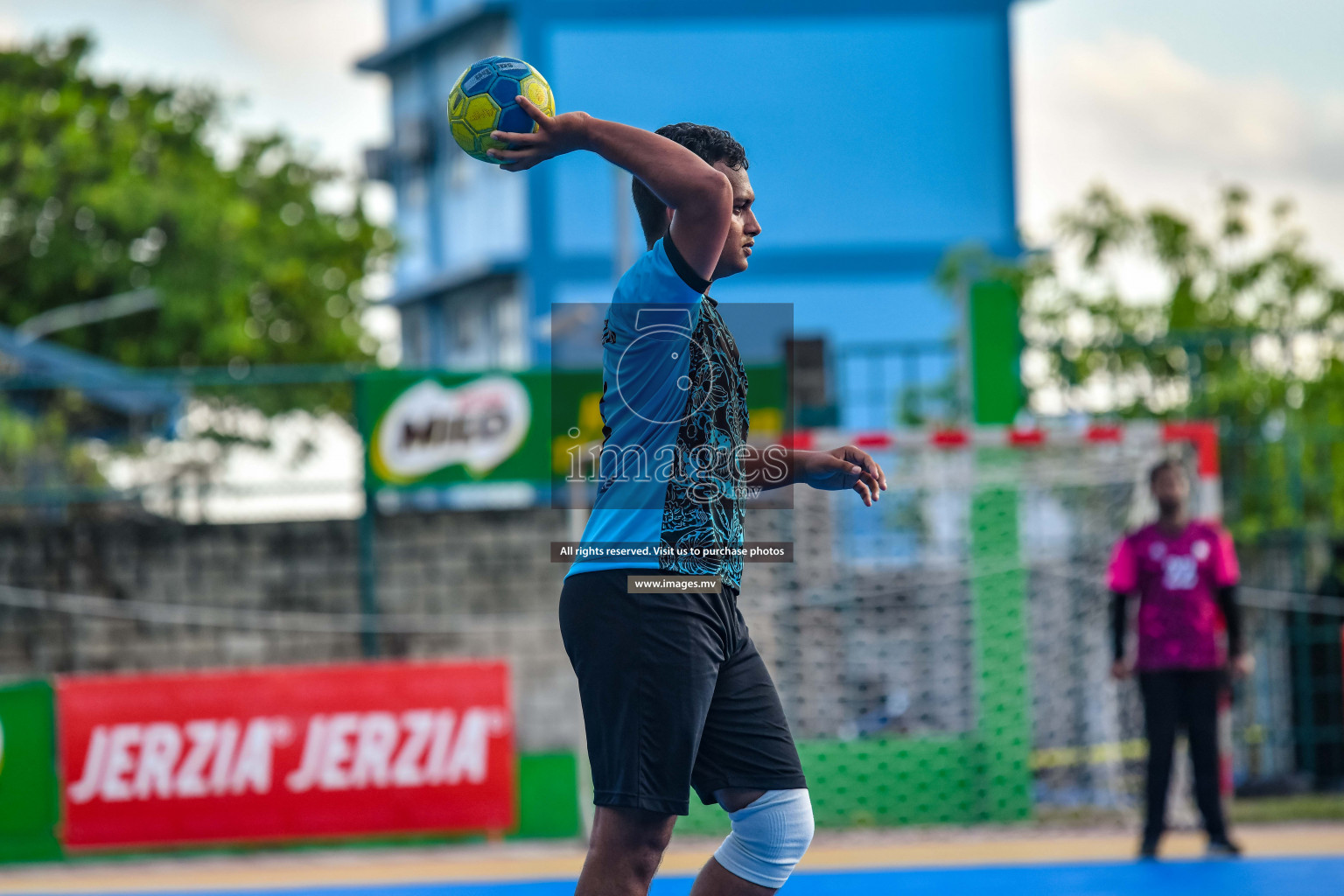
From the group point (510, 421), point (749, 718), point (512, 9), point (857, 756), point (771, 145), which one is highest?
point (512, 9)

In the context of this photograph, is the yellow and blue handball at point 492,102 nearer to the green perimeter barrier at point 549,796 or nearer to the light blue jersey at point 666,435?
the light blue jersey at point 666,435

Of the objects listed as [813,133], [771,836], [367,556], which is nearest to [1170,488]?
[771,836]

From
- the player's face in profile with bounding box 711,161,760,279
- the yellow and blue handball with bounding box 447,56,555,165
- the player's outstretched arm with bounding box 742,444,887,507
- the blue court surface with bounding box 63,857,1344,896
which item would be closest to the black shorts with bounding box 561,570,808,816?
the player's outstretched arm with bounding box 742,444,887,507

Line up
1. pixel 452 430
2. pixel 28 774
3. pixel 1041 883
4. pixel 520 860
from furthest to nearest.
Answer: pixel 452 430, pixel 28 774, pixel 520 860, pixel 1041 883

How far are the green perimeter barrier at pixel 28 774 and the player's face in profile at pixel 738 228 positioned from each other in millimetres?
6932

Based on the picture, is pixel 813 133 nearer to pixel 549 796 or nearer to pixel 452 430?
pixel 452 430

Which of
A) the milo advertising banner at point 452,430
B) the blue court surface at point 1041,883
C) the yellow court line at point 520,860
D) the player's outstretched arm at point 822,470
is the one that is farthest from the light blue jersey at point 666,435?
the milo advertising banner at point 452,430

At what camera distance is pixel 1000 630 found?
966 centimetres

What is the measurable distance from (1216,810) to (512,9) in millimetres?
19858

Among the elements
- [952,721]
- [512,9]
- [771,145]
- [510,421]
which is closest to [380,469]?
[510,421]

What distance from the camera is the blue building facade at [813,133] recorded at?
23672 millimetres

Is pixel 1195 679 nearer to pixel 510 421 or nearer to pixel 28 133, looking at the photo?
pixel 510 421

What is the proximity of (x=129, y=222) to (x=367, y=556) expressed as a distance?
14065 mm

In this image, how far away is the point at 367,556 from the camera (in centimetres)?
1016
